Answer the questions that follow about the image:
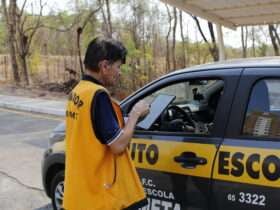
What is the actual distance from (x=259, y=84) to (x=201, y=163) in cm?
65

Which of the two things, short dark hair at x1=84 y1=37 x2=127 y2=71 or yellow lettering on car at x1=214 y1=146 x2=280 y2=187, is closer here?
short dark hair at x1=84 y1=37 x2=127 y2=71

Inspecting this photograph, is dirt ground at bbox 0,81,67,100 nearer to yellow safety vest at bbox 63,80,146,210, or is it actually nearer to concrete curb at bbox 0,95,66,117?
concrete curb at bbox 0,95,66,117

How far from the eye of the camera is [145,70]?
74.3ft

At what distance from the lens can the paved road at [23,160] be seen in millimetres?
6066

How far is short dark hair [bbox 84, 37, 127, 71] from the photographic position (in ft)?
9.62

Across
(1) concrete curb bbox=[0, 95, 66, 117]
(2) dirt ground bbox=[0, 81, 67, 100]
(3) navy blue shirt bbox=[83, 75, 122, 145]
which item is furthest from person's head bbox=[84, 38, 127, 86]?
(2) dirt ground bbox=[0, 81, 67, 100]

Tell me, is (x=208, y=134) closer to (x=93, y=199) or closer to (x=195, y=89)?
(x=195, y=89)

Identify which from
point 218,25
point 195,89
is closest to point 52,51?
point 218,25

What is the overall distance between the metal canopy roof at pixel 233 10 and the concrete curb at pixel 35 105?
4.38 metres

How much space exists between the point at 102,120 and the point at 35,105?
12729 mm

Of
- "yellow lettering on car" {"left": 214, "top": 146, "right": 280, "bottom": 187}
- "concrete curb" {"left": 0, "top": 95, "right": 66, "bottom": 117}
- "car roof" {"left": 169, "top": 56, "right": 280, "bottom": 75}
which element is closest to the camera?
"yellow lettering on car" {"left": 214, "top": 146, "right": 280, "bottom": 187}

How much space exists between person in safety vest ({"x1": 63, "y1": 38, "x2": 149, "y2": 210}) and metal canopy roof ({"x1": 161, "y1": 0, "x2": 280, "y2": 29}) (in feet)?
27.3

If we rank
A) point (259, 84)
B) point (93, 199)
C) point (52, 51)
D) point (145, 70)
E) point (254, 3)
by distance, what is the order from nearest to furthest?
point (93, 199), point (259, 84), point (254, 3), point (145, 70), point (52, 51)

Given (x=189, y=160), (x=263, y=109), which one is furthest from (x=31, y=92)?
(x=263, y=109)
